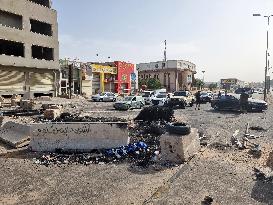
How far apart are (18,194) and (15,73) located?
3071 centimetres

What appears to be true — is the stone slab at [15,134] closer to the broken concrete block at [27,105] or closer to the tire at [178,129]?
the tire at [178,129]

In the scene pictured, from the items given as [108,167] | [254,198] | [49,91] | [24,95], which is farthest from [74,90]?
[254,198]

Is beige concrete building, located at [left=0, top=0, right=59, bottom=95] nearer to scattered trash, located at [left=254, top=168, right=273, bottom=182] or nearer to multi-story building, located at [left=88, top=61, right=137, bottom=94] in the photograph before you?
multi-story building, located at [left=88, top=61, right=137, bottom=94]

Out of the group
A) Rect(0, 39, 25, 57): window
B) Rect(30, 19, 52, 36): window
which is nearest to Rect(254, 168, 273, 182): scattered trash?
Rect(0, 39, 25, 57): window

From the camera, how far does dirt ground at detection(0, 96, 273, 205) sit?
6922mm

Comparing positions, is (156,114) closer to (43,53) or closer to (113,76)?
(43,53)

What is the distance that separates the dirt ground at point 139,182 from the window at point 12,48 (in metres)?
28.5

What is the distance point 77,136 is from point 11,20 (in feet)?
94.4

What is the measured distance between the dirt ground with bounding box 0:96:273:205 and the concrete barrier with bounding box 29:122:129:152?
824 millimetres

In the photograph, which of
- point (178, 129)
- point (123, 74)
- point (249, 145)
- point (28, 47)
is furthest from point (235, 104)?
point (123, 74)

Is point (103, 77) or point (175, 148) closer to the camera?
point (175, 148)

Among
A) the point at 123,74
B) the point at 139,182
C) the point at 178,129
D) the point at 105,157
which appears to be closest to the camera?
the point at 139,182

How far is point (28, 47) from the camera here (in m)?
36.5

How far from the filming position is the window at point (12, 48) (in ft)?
117
